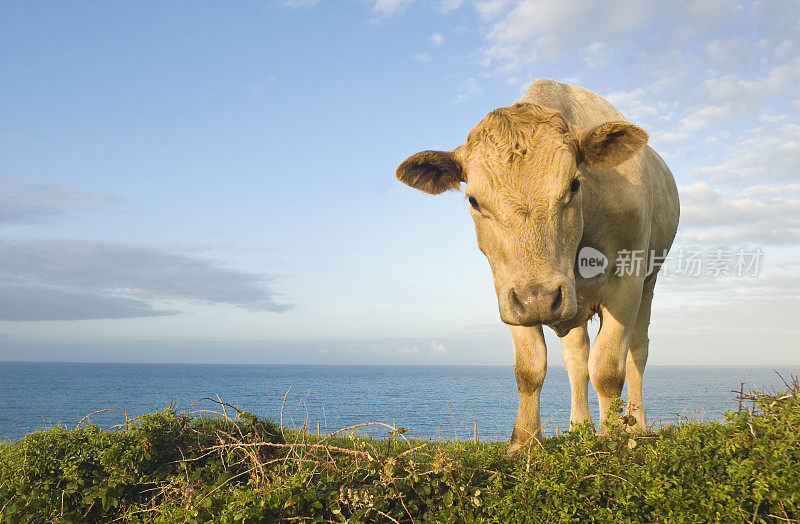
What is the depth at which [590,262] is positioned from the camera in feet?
19.1

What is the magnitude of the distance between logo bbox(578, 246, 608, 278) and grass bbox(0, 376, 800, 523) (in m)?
1.81

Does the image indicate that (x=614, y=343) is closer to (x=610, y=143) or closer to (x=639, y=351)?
(x=610, y=143)

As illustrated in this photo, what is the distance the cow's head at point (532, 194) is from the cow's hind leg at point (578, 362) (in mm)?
3551

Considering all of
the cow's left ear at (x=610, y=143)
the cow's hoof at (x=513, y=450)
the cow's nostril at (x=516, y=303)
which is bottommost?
the cow's hoof at (x=513, y=450)

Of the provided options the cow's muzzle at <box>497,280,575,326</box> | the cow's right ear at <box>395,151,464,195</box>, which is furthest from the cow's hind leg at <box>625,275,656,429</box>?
the cow's muzzle at <box>497,280,575,326</box>

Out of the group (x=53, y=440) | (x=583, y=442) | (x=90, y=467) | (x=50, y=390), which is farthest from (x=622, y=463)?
(x=50, y=390)

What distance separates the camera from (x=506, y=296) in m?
4.52

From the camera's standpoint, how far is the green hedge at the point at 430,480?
11.1ft

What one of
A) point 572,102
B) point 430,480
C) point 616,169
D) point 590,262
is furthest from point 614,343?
point 430,480

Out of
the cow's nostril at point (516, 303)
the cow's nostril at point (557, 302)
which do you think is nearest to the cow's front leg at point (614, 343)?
the cow's nostril at point (557, 302)

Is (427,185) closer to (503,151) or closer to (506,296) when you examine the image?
(503,151)

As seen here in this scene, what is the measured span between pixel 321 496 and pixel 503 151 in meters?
3.14

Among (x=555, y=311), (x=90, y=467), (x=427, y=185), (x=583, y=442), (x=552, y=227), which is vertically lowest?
(x=90, y=467)

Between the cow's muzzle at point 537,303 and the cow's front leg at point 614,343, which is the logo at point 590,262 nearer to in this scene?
the cow's front leg at point 614,343
